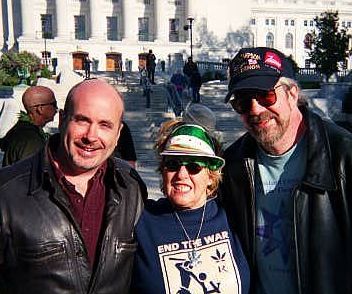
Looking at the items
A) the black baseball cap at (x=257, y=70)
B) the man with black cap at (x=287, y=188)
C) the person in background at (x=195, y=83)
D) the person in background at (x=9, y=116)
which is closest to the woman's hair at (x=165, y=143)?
the man with black cap at (x=287, y=188)

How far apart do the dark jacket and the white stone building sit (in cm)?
6062

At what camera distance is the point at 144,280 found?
2725mm

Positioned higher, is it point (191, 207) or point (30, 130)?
point (30, 130)

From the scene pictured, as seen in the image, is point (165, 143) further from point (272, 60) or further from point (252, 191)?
point (272, 60)

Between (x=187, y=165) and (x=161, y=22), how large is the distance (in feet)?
234

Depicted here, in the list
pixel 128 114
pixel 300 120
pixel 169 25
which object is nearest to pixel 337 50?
pixel 128 114

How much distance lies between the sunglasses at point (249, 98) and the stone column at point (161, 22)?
7001 centimetres

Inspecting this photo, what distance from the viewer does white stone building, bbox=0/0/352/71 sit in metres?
67.2

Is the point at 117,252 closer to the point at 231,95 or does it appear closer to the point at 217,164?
the point at 217,164

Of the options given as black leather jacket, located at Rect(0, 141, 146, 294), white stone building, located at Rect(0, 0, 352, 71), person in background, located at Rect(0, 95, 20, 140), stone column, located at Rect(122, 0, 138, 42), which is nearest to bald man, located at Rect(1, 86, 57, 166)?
black leather jacket, located at Rect(0, 141, 146, 294)

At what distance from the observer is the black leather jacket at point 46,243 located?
256cm

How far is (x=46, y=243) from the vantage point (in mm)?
2580

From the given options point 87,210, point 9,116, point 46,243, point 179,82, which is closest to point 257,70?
point 87,210

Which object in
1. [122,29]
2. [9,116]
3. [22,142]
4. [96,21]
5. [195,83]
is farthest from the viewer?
[122,29]
